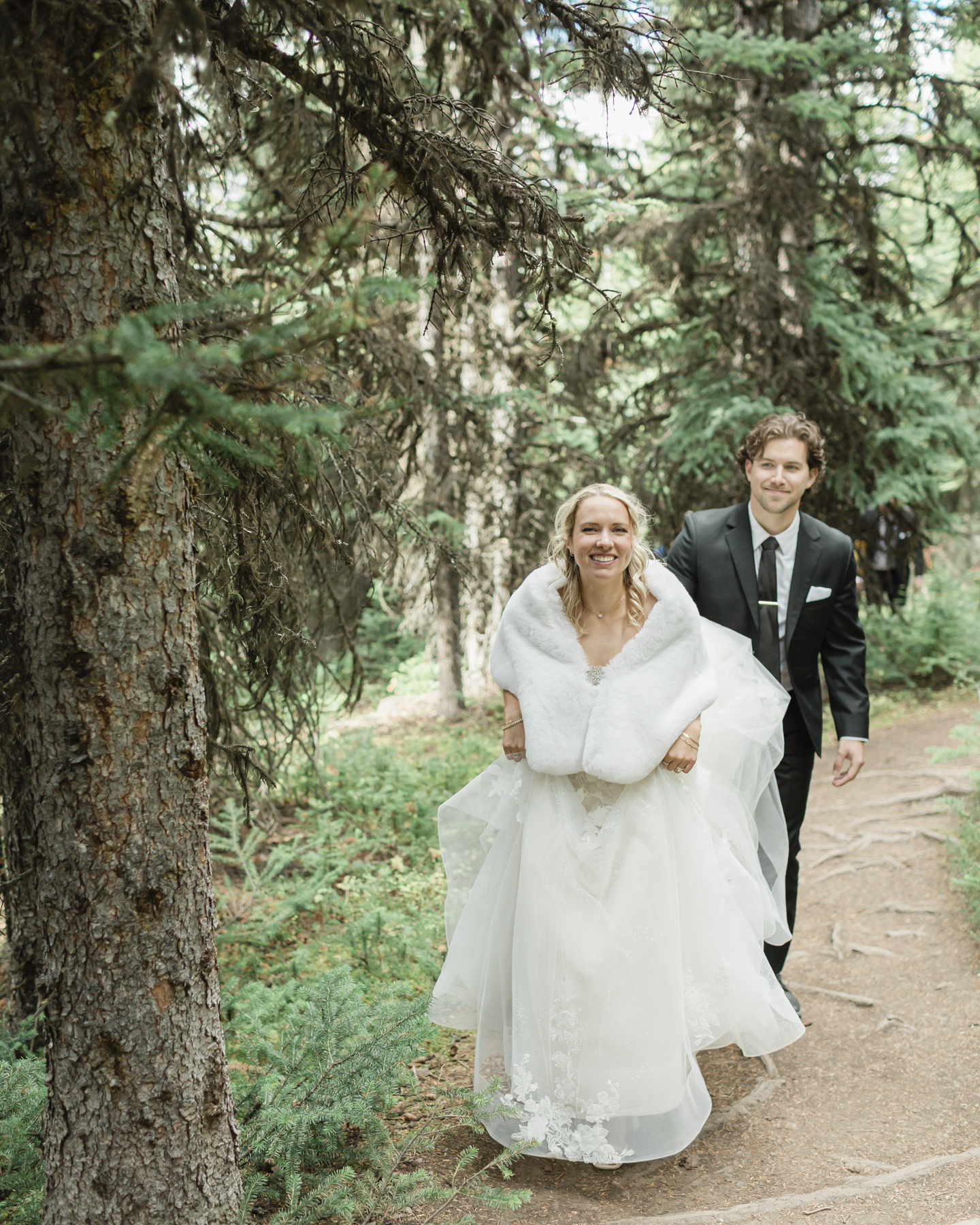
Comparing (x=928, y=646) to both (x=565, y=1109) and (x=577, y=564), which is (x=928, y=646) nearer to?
(x=577, y=564)

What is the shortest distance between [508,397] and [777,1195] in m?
6.69

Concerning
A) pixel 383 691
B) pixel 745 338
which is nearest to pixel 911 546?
pixel 745 338

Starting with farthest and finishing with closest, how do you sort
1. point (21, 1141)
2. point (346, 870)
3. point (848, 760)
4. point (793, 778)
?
1. point (346, 870)
2. point (793, 778)
3. point (848, 760)
4. point (21, 1141)

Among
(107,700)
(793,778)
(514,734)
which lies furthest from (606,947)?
(107,700)

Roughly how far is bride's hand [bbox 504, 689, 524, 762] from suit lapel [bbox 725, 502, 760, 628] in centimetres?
138

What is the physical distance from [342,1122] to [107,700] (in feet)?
5.61

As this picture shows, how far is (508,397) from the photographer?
333 inches

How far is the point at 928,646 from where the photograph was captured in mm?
12914

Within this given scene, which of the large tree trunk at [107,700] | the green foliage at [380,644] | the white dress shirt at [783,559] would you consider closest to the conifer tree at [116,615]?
the large tree trunk at [107,700]

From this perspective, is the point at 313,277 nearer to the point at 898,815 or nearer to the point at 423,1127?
the point at 423,1127

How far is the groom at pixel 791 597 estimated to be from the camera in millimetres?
4375

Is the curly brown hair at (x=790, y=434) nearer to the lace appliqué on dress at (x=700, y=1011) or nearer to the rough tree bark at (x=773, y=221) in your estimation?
the lace appliqué on dress at (x=700, y=1011)

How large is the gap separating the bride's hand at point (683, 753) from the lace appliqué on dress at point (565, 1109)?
0.95 meters

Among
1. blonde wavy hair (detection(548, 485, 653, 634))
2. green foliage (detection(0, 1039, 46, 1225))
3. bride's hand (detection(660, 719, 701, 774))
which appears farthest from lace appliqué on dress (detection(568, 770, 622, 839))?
green foliage (detection(0, 1039, 46, 1225))
